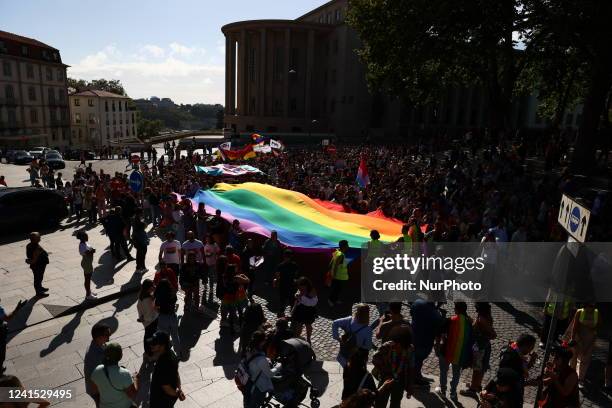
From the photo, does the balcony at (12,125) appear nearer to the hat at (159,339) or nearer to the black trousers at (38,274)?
the black trousers at (38,274)

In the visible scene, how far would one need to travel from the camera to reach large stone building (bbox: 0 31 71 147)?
5512 cm

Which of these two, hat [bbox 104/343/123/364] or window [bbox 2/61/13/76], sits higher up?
window [bbox 2/61/13/76]

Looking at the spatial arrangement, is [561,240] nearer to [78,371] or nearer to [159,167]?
[78,371]

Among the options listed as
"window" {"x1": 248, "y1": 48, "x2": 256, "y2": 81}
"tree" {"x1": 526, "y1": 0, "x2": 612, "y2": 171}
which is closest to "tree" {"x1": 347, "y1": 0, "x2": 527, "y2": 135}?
"tree" {"x1": 526, "y1": 0, "x2": 612, "y2": 171}

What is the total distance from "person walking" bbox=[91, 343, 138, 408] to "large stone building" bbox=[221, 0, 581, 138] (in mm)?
55536

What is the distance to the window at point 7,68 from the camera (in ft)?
178

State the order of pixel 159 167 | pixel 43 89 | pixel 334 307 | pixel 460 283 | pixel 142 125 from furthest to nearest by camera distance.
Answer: pixel 142 125
pixel 43 89
pixel 159 167
pixel 460 283
pixel 334 307

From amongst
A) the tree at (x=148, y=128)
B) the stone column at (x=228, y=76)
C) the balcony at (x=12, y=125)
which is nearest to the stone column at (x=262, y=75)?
the stone column at (x=228, y=76)

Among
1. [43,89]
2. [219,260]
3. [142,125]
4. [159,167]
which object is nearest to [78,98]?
→ [43,89]

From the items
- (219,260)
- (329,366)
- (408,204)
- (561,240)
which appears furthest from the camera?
(408,204)

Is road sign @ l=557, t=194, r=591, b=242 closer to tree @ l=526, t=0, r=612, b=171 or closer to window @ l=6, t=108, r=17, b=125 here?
tree @ l=526, t=0, r=612, b=171

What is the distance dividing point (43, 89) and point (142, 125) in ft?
187

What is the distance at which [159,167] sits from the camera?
24109 mm

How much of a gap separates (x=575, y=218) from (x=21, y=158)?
39593 mm
